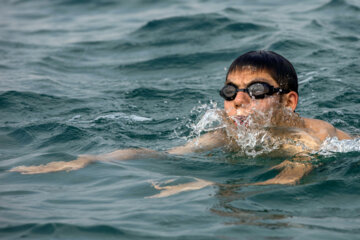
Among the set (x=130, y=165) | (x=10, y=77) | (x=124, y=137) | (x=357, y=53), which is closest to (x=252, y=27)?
(x=357, y=53)

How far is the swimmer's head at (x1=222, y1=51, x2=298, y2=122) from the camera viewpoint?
5.60 metres

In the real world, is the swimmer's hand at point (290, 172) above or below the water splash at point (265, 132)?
below

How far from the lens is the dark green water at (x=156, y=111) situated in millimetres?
4125

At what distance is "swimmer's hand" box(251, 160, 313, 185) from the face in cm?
68

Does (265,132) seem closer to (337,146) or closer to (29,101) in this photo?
(337,146)

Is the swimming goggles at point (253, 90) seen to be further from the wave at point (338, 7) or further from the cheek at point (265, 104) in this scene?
the wave at point (338, 7)

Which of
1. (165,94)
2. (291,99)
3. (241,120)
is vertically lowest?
(165,94)

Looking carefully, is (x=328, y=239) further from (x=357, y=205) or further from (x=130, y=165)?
(x=130, y=165)

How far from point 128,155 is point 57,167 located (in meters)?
0.77

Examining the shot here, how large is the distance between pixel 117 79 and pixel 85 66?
1.46 metres

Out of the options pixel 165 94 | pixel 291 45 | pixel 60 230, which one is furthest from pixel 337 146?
pixel 291 45

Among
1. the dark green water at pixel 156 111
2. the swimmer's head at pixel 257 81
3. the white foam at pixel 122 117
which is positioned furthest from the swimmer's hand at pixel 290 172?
the white foam at pixel 122 117

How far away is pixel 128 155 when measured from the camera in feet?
19.3

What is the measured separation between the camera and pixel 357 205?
4371 millimetres
